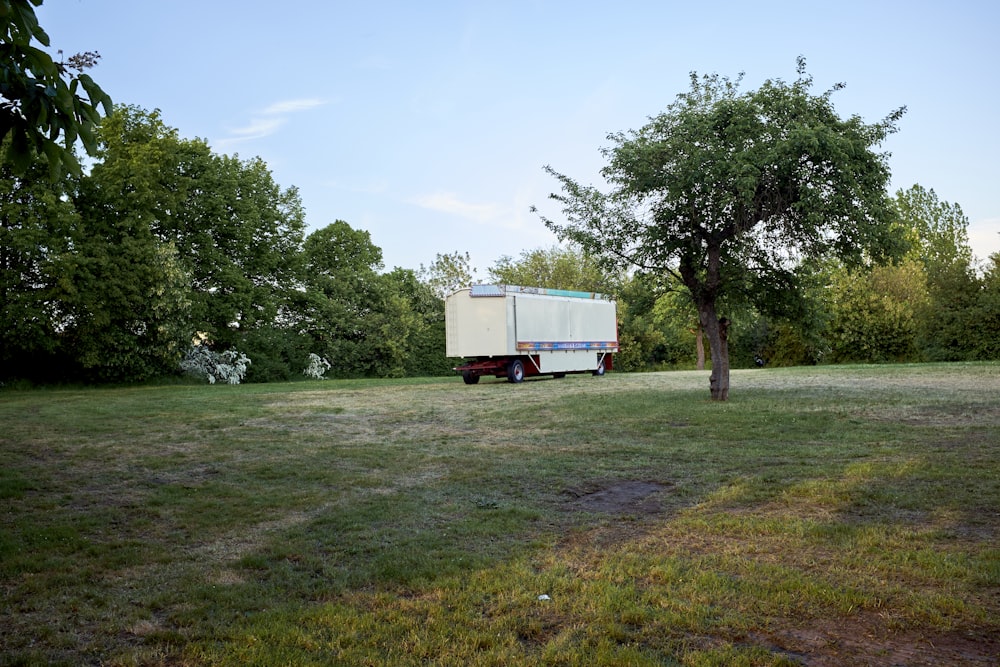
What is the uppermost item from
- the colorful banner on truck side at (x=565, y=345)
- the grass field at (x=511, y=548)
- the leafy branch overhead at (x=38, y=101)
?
the leafy branch overhead at (x=38, y=101)

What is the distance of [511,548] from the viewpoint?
539 centimetres

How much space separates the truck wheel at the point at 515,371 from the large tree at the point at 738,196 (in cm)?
1127

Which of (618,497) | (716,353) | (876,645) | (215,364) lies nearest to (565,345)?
(716,353)

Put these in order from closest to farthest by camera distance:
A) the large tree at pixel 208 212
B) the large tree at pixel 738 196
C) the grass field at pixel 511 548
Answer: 1. the grass field at pixel 511 548
2. the large tree at pixel 738 196
3. the large tree at pixel 208 212

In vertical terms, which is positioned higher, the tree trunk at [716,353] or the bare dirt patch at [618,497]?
the tree trunk at [716,353]

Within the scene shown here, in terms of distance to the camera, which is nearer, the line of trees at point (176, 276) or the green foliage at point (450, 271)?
the line of trees at point (176, 276)

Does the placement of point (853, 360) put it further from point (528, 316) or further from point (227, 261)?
point (227, 261)

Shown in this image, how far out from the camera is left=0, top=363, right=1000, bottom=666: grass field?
145 inches

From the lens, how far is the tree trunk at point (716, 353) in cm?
1681

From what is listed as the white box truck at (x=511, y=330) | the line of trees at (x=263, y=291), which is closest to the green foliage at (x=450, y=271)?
the line of trees at (x=263, y=291)

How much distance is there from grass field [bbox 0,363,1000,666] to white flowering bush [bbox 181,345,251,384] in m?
22.0

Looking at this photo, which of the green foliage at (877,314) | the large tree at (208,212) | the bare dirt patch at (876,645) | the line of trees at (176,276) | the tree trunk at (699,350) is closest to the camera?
the bare dirt patch at (876,645)

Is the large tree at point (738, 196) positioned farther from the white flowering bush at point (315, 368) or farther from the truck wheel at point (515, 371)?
the white flowering bush at point (315, 368)

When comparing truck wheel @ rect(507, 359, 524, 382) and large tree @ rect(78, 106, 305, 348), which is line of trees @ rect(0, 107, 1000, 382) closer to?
large tree @ rect(78, 106, 305, 348)
